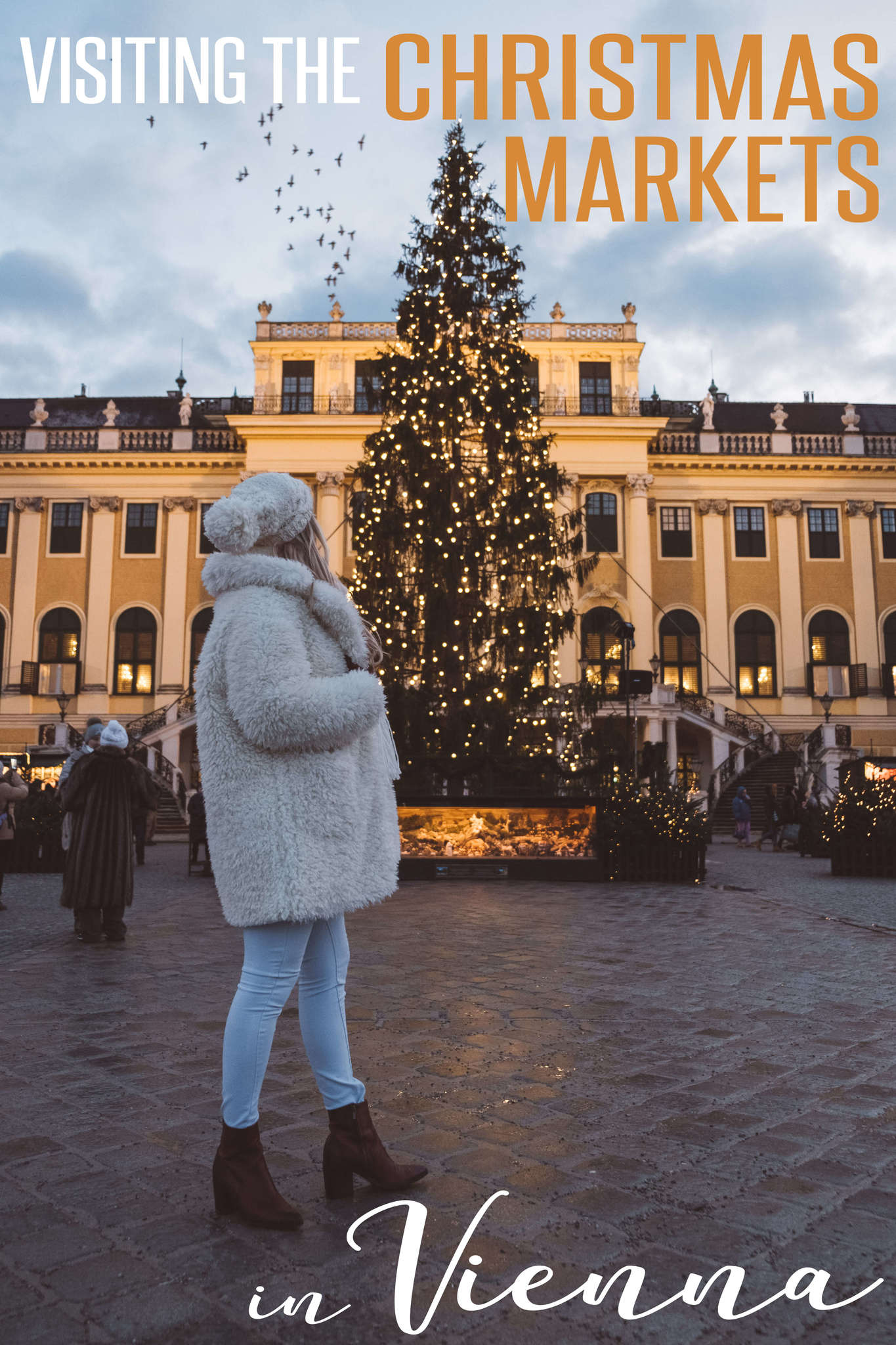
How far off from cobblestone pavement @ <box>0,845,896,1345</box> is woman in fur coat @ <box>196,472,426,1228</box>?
0.24m

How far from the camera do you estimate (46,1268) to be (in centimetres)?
246

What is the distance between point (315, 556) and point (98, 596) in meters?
36.1

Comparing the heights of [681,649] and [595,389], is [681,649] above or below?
below

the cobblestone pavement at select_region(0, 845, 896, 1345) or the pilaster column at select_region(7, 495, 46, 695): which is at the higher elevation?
the pilaster column at select_region(7, 495, 46, 695)

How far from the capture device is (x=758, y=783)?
31906mm

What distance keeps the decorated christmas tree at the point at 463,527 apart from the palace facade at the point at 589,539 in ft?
57.8

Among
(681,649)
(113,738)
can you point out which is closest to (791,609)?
(681,649)

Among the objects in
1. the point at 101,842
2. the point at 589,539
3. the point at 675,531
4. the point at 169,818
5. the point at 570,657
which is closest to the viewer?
the point at 101,842

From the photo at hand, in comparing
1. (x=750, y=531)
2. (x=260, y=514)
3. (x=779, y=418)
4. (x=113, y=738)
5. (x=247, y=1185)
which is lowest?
(x=247, y=1185)

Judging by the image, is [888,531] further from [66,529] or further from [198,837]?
[198,837]

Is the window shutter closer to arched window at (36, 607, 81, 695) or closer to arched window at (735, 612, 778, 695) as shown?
arched window at (735, 612, 778, 695)

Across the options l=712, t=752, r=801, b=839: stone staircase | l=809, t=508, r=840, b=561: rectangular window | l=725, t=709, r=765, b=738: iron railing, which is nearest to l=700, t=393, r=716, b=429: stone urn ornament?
l=809, t=508, r=840, b=561: rectangular window

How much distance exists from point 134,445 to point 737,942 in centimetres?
3438

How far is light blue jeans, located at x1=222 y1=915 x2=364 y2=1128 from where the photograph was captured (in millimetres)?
2734
